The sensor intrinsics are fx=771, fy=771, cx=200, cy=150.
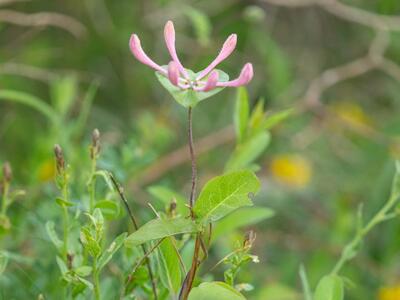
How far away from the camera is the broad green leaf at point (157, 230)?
517 mm

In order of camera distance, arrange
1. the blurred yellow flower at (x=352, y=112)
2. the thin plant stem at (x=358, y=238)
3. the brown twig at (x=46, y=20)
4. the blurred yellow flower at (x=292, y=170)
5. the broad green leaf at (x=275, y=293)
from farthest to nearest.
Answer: the blurred yellow flower at (x=352, y=112) < the blurred yellow flower at (x=292, y=170) < the brown twig at (x=46, y=20) < the broad green leaf at (x=275, y=293) < the thin plant stem at (x=358, y=238)

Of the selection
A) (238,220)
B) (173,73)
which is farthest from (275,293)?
(173,73)

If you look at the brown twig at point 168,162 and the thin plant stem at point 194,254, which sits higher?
the thin plant stem at point 194,254

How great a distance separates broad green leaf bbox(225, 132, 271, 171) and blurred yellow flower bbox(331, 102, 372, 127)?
1.17 m

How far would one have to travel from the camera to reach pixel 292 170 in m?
1.73

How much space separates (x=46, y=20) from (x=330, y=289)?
91cm

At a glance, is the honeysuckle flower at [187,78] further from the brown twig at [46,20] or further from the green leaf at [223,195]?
the brown twig at [46,20]

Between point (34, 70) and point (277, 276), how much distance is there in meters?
0.58

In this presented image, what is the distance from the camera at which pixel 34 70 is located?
1.42 meters

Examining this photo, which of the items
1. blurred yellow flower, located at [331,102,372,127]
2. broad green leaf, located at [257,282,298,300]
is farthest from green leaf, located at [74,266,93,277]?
blurred yellow flower, located at [331,102,372,127]

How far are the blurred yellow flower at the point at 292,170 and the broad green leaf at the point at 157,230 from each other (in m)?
1.14

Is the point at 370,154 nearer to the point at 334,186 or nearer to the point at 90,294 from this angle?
the point at 334,186

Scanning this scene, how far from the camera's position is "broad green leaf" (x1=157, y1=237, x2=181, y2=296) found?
57cm

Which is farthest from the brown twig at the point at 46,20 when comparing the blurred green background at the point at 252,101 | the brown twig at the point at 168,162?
the brown twig at the point at 168,162
